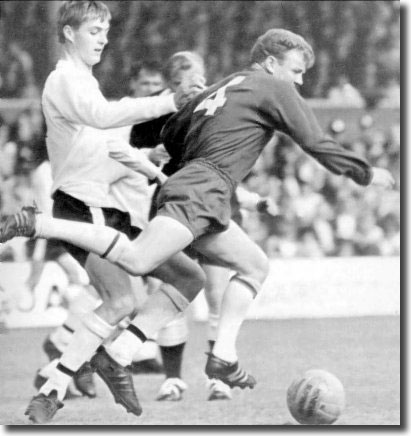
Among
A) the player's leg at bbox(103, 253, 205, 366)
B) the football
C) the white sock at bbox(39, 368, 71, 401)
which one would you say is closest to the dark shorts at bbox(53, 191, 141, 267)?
the player's leg at bbox(103, 253, 205, 366)

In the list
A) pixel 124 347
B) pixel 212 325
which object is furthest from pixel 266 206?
pixel 124 347

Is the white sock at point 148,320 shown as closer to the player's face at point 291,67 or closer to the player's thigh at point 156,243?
the player's thigh at point 156,243

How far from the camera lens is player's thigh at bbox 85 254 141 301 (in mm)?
4652

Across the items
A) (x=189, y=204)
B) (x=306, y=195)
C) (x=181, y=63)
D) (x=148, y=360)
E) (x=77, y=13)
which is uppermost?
(x=77, y=13)

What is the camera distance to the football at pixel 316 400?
190 inches

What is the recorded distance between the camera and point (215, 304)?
5.12m

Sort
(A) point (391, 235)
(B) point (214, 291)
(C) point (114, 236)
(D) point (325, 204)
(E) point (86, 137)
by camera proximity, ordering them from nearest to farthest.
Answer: (C) point (114, 236) < (E) point (86, 137) < (B) point (214, 291) < (A) point (391, 235) < (D) point (325, 204)

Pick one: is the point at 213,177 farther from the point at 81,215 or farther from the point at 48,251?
the point at 48,251

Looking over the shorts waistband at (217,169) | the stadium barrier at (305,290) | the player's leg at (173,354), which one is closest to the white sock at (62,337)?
the stadium barrier at (305,290)

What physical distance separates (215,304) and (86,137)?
3.52 ft

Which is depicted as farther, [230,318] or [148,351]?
[148,351]

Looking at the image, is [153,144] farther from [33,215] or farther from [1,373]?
[1,373]

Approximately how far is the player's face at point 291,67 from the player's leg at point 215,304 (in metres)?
0.98

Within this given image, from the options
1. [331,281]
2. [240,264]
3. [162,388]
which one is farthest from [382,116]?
[162,388]
